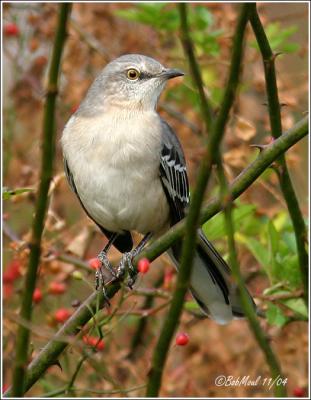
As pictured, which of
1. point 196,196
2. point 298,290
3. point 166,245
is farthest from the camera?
point 298,290

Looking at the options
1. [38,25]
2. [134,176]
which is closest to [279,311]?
[134,176]

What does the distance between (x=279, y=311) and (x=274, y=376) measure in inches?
78.6

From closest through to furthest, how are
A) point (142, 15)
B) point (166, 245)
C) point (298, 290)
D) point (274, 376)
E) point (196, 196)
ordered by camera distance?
point (196, 196)
point (274, 376)
point (166, 245)
point (298, 290)
point (142, 15)

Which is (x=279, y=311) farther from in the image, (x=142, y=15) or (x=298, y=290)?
(x=142, y=15)

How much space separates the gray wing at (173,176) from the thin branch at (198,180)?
2389 mm

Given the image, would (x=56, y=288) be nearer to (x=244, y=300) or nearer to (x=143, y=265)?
(x=143, y=265)

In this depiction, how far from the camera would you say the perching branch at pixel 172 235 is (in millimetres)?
2674

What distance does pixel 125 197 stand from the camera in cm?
450

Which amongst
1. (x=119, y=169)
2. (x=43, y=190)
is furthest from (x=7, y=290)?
(x=43, y=190)

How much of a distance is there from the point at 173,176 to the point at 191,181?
143cm

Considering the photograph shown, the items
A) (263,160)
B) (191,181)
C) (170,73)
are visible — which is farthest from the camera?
(191,181)

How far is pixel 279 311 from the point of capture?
4.18 metres

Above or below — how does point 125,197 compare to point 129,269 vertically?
above

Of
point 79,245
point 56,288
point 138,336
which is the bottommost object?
point 138,336
